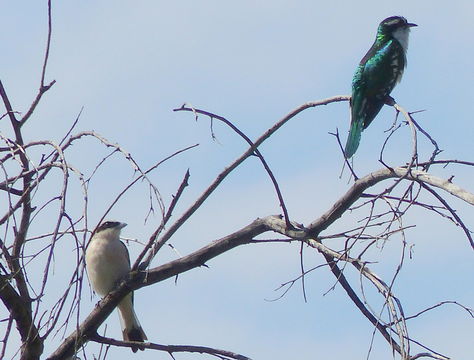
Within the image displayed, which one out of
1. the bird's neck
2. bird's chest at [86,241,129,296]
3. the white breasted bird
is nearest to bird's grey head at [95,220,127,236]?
the white breasted bird

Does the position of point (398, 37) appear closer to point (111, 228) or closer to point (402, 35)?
point (402, 35)

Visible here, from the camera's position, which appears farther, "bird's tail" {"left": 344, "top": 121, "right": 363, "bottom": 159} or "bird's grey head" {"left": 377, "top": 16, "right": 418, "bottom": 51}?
"bird's grey head" {"left": 377, "top": 16, "right": 418, "bottom": 51}

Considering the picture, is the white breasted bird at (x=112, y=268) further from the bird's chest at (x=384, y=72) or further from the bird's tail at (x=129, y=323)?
the bird's chest at (x=384, y=72)

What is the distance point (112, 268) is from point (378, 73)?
2606 mm

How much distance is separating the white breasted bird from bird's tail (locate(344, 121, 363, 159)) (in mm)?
1833

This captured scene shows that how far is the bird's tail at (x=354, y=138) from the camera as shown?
6840mm

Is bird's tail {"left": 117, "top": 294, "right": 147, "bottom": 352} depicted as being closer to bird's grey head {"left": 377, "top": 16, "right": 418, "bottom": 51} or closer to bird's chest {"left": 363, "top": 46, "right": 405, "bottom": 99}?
bird's chest {"left": 363, "top": 46, "right": 405, "bottom": 99}

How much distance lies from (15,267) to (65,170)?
51.3 inches

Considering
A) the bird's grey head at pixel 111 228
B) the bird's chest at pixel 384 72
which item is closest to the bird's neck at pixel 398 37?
the bird's chest at pixel 384 72

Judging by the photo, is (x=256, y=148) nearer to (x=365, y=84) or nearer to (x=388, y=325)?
(x=388, y=325)

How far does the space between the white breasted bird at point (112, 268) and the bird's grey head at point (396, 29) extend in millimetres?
2788

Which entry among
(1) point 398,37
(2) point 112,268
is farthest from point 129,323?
(1) point 398,37

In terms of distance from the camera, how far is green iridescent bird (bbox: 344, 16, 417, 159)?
7.34 metres

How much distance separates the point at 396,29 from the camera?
8516 millimetres
